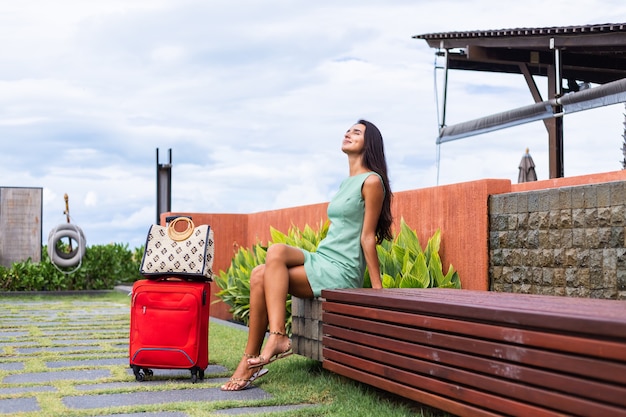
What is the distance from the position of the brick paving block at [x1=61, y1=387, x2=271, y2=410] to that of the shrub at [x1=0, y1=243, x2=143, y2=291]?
1093cm

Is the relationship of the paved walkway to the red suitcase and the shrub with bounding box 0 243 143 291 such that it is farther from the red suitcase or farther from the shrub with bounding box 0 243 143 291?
the shrub with bounding box 0 243 143 291

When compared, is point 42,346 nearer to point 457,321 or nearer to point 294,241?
point 294,241

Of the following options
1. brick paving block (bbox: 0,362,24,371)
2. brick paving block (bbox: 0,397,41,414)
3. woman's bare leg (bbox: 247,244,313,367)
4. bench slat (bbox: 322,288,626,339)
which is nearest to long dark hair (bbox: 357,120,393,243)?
woman's bare leg (bbox: 247,244,313,367)

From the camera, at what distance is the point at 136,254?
607 inches

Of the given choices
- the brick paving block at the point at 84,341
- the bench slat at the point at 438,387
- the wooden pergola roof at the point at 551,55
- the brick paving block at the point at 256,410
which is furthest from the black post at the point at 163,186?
the brick paving block at the point at 256,410

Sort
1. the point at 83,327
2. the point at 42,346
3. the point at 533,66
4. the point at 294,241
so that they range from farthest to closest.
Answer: the point at 533,66, the point at 83,327, the point at 294,241, the point at 42,346

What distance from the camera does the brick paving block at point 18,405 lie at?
12.2 ft

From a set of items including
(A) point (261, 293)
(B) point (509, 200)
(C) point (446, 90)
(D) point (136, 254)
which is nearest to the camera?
(A) point (261, 293)

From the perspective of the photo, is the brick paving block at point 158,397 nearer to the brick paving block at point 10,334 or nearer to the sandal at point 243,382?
the sandal at point 243,382

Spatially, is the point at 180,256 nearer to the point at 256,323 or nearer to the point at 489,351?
the point at 256,323

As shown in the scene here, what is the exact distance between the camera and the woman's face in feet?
14.7

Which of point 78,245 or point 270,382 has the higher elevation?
point 78,245

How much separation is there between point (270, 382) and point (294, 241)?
2.67 metres

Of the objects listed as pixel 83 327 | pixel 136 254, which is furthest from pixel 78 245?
pixel 83 327
